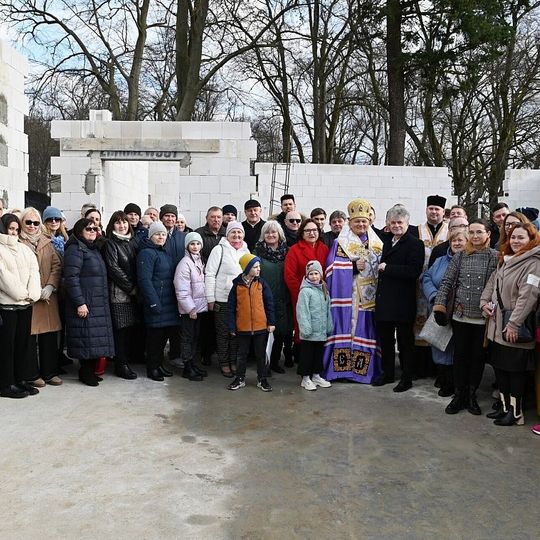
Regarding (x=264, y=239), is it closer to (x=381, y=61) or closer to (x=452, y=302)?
(x=452, y=302)

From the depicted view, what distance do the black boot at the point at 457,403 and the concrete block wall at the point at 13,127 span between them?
6198 mm

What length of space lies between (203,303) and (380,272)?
1.84 meters

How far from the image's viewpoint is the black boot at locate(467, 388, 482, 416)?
5.16m

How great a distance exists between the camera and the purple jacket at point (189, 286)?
6121mm

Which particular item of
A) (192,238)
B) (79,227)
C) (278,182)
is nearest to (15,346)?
(79,227)

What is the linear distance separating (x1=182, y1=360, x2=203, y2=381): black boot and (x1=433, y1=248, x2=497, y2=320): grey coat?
2.50 metres

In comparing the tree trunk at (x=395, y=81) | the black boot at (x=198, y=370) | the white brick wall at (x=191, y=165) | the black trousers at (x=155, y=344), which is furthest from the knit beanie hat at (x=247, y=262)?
the tree trunk at (x=395, y=81)

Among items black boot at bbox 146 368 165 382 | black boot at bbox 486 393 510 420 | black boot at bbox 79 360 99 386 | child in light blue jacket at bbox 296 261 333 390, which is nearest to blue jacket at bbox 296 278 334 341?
child in light blue jacket at bbox 296 261 333 390

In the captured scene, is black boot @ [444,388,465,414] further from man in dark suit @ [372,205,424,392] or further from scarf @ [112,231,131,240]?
scarf @ [112,231,131,240]

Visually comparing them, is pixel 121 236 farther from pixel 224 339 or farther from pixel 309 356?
pixel 309 356

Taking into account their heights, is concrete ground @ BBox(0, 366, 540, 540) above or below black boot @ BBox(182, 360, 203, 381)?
below

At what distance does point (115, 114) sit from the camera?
730 inches

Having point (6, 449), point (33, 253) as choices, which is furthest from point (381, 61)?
point (6, 449)

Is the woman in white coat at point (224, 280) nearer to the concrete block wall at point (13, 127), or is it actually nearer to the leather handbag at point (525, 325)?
the leather handbag at point (525, 325)
